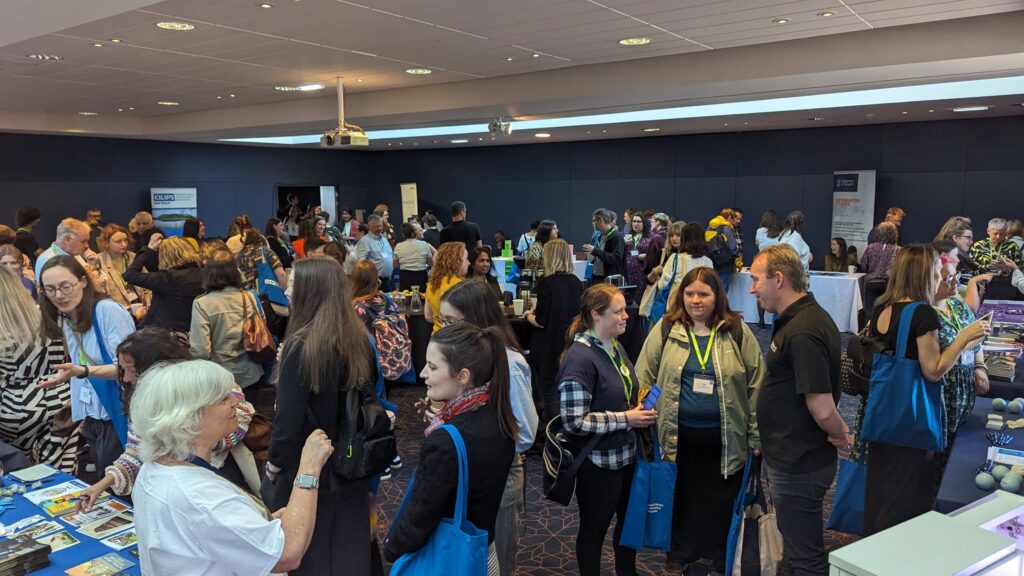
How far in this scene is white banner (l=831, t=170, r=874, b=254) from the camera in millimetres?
11070

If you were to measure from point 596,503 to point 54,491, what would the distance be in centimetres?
198

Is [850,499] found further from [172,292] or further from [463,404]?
[172,292]

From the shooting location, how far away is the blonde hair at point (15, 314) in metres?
3.01

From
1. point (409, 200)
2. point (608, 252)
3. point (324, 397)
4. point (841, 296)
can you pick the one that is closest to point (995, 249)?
point (841, 296)

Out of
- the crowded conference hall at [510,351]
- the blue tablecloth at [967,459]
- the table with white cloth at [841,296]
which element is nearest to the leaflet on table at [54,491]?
the crowded conference hall at [510,351]

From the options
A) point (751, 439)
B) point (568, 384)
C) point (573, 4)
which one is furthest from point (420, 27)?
point (751, 439)

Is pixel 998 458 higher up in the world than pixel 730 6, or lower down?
lower down

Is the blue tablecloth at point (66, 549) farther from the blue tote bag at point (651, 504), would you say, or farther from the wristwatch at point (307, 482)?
the blue tote bag at point (651, 504)

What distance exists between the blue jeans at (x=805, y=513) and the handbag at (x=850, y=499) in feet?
2.75

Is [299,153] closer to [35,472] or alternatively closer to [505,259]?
[505,259]

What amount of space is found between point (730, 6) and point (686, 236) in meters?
2.07

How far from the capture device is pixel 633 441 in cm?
273

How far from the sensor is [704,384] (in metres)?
2.79

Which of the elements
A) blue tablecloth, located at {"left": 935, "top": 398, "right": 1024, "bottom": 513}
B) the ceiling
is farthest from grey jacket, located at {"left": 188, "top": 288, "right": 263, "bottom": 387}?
blue tablecloth, located at {"left": 935, "top": 398, "right": 1024, "bottom": 513}
